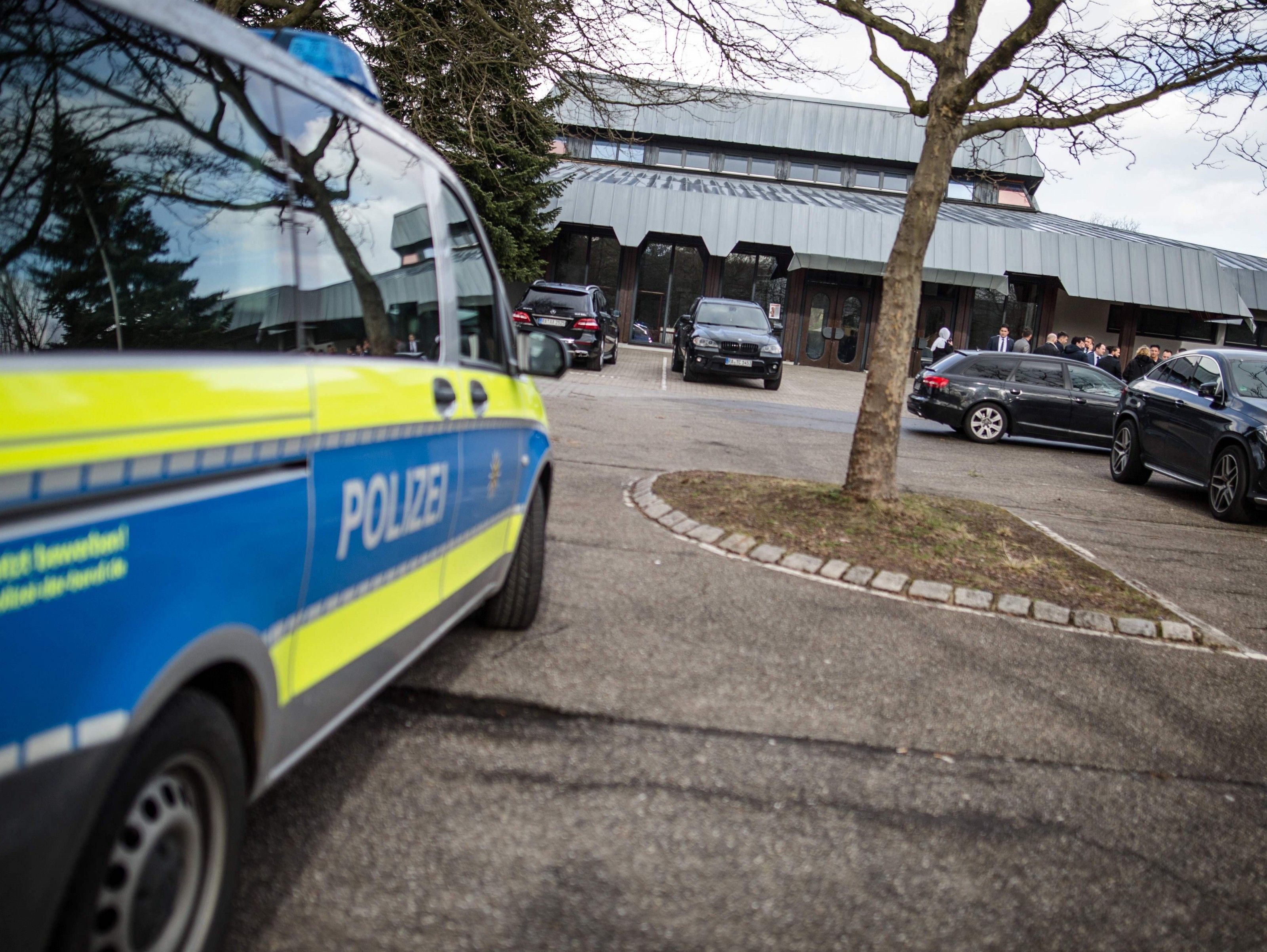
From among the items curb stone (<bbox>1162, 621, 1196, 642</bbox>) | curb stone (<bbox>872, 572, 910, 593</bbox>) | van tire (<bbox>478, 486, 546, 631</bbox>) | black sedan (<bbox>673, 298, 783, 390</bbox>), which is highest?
black sedan (<bbox>673, 298, 783, 390</bbox>)

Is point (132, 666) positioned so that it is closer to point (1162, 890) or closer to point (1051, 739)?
point (1162, 890)

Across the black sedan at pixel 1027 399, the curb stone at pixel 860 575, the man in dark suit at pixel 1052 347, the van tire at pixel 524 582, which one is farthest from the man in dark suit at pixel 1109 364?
the van tire at pixel 524 582

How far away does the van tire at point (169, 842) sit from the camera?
1.63 meters

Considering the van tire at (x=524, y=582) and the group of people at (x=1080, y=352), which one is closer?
the van tire at (x=524, y=582)

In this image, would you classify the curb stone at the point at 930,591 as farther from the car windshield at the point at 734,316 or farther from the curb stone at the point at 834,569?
the car windshield at the point at 734,316

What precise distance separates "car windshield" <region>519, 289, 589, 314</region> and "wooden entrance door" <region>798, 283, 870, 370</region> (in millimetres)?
14056

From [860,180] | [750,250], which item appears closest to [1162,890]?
[750,250]

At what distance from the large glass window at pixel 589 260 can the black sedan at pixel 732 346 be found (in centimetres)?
1303

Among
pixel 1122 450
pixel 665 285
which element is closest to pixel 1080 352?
pixel 1122 450

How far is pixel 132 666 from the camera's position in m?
1.68

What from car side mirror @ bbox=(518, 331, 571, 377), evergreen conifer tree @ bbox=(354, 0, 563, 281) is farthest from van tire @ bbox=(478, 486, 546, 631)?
evergreen conifer tree @ bbox=(354, 0, 563, 281)

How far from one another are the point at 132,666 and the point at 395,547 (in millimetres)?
1203

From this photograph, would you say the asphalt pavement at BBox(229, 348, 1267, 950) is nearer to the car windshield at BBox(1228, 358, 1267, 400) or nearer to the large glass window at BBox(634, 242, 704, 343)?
the car windshield at BBox(1228, 358, 1267, 400)

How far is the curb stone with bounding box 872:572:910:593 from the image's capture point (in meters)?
6.15
